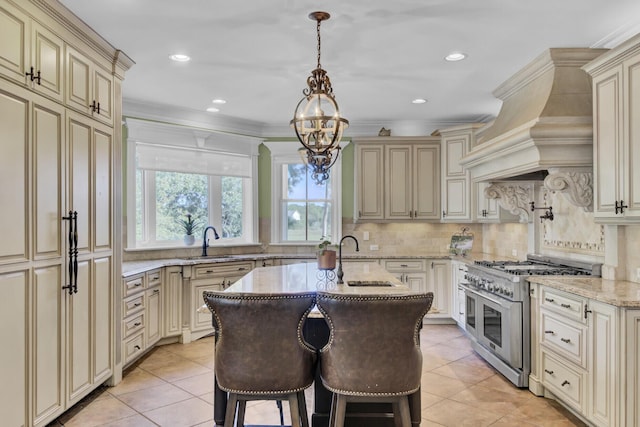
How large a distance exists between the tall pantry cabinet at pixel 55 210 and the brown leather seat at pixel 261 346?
1209mm

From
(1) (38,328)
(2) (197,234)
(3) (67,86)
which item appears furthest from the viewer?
(2) (197,234)

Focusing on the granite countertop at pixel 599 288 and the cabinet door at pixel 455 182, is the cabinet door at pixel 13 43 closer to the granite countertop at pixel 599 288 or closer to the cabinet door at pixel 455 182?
the granite countertop at pixel 599 288

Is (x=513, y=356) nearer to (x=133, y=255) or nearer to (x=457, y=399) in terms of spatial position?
(x=457, y=399)

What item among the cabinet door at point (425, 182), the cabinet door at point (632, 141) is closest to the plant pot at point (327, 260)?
the cabinet door at point (632, 141)

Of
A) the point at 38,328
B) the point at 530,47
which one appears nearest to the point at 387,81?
the point at 530,47

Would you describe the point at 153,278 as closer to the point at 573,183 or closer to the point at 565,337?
the point at 565,337

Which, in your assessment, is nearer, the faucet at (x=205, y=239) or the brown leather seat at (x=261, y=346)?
the brown leather seat at (x=261, y=346)

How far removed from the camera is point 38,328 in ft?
8.93

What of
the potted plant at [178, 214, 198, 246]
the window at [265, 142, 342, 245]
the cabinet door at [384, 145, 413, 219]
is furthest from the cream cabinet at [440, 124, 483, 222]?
the potted plant at [178, 214, 198, 246]

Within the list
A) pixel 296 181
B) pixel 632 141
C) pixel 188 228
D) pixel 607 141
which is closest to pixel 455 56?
pixel 607 141

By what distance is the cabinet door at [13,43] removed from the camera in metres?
2.42

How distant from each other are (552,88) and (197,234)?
420 centimetres

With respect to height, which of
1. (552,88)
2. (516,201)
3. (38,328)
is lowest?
(38,328)

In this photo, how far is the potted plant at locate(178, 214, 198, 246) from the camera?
18.3 ft
